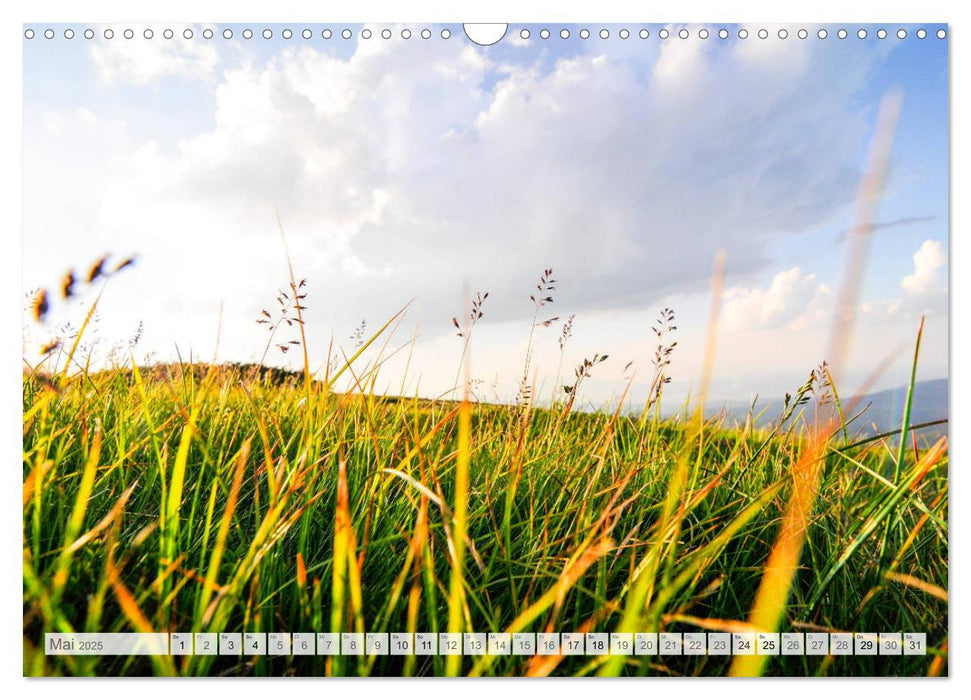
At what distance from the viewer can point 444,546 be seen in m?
1.44

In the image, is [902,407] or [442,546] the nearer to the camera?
[442,546]

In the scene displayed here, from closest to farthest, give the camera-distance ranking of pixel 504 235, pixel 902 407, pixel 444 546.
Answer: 1. pixel 444 546
2. pixel 902 407
3. pixel 504 235

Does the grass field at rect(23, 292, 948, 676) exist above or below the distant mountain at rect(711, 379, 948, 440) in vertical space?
below

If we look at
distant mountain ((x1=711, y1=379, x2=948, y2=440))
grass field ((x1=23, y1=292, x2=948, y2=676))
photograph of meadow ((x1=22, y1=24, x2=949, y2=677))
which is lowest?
grass field ((x1=23, y1=292, x2=948, y2=676))

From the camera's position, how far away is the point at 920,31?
1760 millimetres

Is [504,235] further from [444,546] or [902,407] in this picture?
[902,407]

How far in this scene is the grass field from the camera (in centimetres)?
118

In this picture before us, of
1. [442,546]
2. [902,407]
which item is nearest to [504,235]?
[442,546]

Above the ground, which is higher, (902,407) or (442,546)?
(902,407)

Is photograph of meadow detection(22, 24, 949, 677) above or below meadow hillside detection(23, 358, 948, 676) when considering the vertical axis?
above

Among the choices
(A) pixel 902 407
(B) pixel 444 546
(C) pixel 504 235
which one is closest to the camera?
(B) pixel 444 546

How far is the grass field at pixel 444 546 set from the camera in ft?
3.86

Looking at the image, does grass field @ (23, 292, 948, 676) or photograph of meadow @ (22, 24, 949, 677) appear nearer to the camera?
grass field @ (23, 292, 948, 676)
